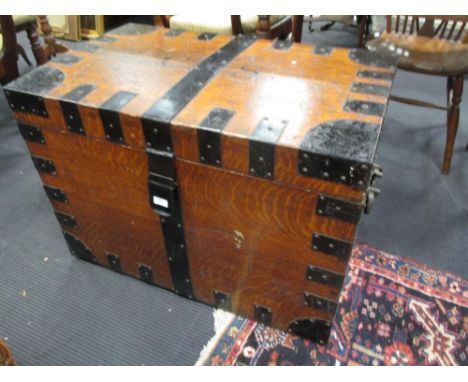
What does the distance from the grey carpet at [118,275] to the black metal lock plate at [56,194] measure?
0.28m

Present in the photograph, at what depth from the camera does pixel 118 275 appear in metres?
1.25

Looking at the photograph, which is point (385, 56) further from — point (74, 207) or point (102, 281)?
point (102, 281)

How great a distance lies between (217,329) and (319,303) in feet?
1.06

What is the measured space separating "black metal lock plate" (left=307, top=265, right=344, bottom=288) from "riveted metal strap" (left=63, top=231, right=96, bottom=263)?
73 centimetres

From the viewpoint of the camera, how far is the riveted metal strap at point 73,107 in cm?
87

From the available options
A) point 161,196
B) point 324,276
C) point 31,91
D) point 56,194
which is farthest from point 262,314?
point 31,91

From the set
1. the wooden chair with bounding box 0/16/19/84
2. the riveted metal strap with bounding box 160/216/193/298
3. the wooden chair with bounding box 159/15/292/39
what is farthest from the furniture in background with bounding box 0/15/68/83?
the riveted metal strap with bounding box 160/216/193/298

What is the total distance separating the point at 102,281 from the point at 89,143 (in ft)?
1.70

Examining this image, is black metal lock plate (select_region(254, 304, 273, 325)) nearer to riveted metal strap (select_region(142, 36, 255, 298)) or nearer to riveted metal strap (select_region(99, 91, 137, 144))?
riveted metal strap (select_region(142, 36, 255, 298))

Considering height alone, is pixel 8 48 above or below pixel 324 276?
above

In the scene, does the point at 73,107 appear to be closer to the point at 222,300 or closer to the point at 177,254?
the point at 177,254

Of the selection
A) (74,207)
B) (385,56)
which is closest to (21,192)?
(74,207)

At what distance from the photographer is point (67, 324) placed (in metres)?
1.12

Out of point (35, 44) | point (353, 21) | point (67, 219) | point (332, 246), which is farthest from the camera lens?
point (353, 21)
